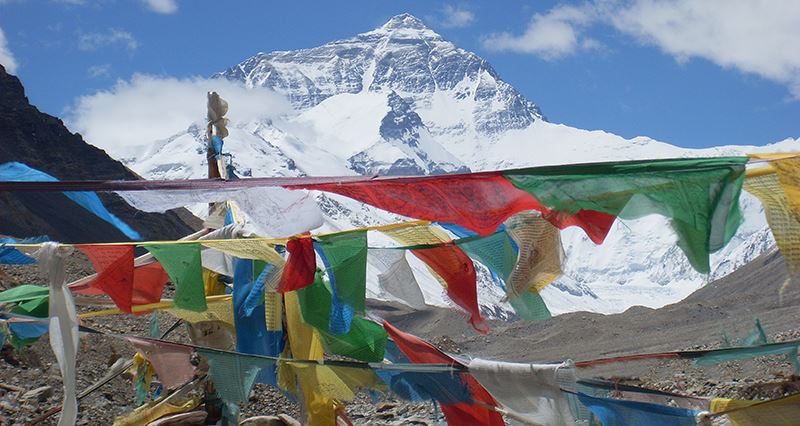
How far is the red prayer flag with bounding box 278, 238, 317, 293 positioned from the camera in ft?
20.5

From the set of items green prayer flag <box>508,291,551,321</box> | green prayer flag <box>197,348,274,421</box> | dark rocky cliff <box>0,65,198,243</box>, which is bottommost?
green prayer flag <box>197,348,274,421</box>

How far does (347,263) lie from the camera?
6090 millimetres

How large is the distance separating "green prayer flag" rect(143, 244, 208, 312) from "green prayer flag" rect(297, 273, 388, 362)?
2.07 ft

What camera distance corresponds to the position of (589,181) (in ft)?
14.8

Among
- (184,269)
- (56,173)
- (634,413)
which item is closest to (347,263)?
(184,269)

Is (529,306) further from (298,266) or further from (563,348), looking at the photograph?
(563,348)

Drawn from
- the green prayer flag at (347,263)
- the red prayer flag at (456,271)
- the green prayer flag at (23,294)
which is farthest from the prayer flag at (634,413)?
the green prayer flag at (23,294)

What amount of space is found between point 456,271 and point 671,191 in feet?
7.08

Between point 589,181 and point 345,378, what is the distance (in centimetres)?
218

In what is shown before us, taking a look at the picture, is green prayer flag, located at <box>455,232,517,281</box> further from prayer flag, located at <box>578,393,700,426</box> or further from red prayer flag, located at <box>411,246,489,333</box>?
prayer flag, located at <box>578,393,700,426</box>

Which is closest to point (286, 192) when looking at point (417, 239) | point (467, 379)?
point (417, 239)

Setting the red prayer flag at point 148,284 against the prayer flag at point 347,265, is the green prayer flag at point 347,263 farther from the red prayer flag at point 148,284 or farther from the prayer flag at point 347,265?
the red prayer flag at point 148,284

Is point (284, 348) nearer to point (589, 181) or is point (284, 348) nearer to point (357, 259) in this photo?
point (357, 259)

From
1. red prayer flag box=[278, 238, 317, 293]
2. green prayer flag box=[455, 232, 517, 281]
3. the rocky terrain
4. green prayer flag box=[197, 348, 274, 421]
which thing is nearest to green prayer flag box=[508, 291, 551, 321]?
green prayer flag box=[455, 232, 517, 281]
